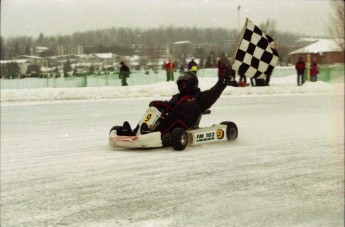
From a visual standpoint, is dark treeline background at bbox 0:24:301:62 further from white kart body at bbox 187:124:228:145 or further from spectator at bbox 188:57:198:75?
white kart body at bbox 187:124:228:145

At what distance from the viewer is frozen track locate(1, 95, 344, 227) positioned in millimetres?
1643

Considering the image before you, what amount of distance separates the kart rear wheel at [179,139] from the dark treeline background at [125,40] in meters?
1.90

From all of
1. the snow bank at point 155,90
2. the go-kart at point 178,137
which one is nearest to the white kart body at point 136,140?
the go-kart at point 178,137

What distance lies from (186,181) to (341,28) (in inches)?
55.8

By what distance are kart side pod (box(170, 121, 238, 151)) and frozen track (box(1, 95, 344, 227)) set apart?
63 mm

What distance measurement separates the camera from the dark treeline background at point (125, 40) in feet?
3.45

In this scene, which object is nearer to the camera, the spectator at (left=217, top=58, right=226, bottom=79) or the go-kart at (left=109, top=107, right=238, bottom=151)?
the spectator at (left=217, top=58, right=226, bottom=79)

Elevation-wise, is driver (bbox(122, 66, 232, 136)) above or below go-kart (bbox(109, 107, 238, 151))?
above

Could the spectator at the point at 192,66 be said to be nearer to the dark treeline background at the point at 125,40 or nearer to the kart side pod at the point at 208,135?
the dark treeline background at the point at 125,40

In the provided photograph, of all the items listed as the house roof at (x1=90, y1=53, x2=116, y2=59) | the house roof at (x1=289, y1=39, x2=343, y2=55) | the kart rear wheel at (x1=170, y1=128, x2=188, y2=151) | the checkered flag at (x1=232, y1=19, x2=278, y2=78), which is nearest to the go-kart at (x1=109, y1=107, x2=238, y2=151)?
the kart rear wheel at (x1=170, y1=128, x2=188, y2=151)

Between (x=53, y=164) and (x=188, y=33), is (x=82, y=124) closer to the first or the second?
(x=53, y=164)

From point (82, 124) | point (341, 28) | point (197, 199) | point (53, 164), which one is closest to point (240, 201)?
point (197, 199)

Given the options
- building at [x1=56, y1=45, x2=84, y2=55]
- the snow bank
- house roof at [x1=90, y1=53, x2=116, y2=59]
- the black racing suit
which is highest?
building at [x1=56, y1=45, x2=84, y2=55]

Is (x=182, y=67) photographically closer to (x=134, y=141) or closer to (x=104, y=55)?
(x=104, y=55)
